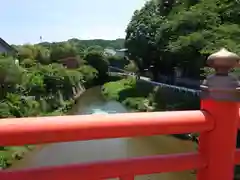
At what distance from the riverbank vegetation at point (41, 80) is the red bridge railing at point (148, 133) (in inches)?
426

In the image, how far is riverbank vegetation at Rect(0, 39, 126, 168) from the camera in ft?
52.2

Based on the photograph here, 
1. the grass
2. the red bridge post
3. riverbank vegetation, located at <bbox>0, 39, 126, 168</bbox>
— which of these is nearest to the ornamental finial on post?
the red bridge post

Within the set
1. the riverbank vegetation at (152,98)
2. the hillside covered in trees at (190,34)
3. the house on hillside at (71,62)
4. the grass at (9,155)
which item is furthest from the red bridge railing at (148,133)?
the house on hillside at (71,62)

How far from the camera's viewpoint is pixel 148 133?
1366mm

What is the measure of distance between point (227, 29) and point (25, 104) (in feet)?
33.0

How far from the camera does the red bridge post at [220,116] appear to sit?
1.41 metres

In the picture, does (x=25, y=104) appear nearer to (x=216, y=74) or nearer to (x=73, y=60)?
(x=216, y=74)

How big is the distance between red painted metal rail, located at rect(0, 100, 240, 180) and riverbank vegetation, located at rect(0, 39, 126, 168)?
426 inches

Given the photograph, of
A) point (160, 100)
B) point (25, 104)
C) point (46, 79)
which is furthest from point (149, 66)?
point (25, 104)

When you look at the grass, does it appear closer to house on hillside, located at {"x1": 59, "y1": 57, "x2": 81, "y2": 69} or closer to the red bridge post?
the red bridge post

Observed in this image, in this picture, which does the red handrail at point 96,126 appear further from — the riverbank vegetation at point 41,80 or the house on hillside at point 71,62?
the house on hillside at point 71,62

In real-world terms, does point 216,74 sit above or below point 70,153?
above

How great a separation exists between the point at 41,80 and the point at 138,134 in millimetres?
22250

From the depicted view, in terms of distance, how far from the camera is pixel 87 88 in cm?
4125
